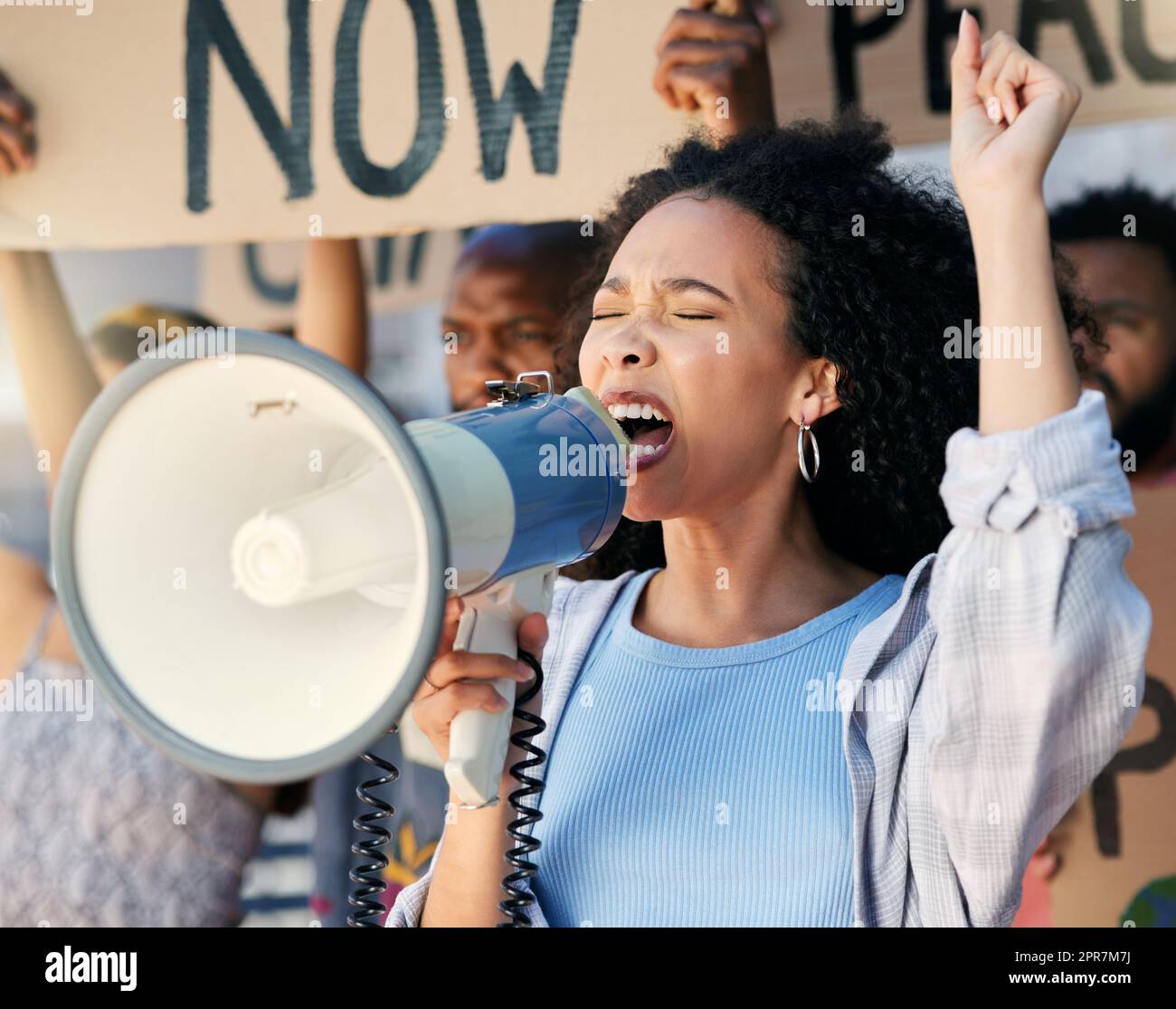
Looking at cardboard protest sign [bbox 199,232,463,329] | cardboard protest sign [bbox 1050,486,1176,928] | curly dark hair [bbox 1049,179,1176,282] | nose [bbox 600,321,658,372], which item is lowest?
cardboard protest sign [bbox 1050,486,1176,928]

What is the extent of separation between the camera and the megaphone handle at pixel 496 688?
1.52 m

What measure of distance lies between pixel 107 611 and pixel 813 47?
206cm

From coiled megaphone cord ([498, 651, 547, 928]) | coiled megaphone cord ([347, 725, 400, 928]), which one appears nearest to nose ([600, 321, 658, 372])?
coiled megaphone cord ([498, 651, 547, 928])

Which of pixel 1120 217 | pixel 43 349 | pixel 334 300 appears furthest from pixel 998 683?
pixel 43 349

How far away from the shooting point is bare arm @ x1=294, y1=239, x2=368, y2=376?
307 centimetres

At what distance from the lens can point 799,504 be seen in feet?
A: 6.50

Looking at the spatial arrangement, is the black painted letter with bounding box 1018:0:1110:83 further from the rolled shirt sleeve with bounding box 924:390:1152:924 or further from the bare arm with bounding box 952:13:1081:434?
the rolled shirt sleeve with bounding box 924:390:1152:924

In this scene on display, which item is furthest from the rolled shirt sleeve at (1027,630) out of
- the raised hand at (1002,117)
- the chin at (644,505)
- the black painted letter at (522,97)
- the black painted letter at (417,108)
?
the black painted letter at (417,108)

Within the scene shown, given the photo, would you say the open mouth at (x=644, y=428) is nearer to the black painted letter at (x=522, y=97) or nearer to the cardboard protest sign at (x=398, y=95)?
the cardboard protest sign at (x=398, y=95)

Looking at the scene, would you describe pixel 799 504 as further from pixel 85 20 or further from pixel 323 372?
pixel 85 20

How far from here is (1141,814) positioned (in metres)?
2.71

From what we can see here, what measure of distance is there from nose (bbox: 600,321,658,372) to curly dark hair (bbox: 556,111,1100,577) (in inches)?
8.8

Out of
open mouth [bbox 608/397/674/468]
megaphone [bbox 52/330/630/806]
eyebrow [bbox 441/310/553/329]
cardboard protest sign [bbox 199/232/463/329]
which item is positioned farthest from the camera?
cardboard protest sign [bbox 199/232/463/329]
